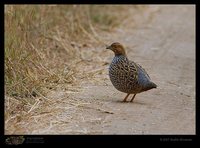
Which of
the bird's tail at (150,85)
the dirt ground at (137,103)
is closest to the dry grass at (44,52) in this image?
the dirt ground at (137,103)

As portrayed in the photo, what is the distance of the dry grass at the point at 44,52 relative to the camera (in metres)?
8.33

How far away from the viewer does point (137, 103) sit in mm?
8617

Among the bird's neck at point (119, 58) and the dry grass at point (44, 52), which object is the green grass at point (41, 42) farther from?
the bird's neck at point (119, 58)

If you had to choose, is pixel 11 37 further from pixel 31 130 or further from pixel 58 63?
pixel 31 130

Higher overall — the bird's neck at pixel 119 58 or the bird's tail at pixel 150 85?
the bird's neck at pixel 119 58

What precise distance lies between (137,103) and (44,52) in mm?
2518

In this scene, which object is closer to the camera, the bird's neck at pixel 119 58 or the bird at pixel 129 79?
the bird at pixel 129 79

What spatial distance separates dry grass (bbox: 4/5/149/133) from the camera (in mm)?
8328

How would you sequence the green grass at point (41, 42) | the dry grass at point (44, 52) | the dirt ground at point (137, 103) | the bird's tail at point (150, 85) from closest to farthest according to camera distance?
the dirt ground at point (137, 103)
the dry grass at point (44, 52)
the bird's tail at point (150, 85)
the green grass at point (41, 42)

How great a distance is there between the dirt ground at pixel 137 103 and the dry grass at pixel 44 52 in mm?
179

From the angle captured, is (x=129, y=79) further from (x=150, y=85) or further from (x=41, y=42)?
(x=41, y=42)

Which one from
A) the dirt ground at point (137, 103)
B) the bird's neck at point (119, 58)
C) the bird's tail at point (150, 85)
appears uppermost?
the bird's neck at point (119, 58)

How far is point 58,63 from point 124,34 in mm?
3690
